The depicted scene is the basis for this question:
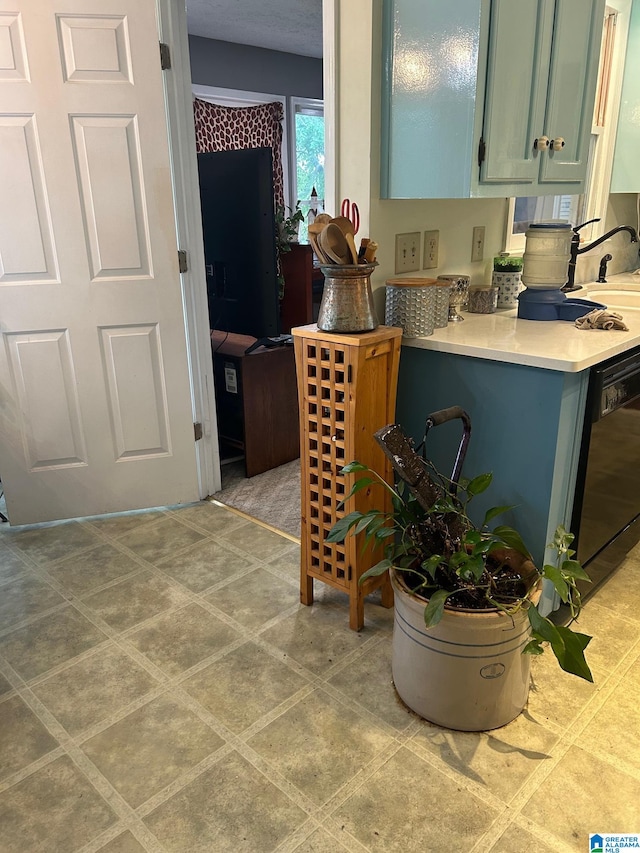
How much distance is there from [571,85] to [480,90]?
51 centimetres

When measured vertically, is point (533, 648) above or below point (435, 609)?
below

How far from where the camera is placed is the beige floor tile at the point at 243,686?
1651 mm

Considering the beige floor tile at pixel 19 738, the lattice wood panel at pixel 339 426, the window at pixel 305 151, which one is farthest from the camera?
the window at pixel 305 151

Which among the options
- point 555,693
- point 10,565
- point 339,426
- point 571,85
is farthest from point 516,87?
point 10,565

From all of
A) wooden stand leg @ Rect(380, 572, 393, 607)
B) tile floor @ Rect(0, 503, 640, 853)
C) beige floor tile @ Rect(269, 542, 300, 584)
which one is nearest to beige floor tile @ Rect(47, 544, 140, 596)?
tile floor @ Rect(0, 503, 640, 853)

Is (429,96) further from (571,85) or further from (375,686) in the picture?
(375,686)

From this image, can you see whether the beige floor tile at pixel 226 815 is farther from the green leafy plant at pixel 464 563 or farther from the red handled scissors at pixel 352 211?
the red handled scissors at pixel 352 211

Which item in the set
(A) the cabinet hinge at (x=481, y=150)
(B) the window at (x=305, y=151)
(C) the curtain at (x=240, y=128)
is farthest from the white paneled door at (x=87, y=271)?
(B) the window at (x=305, y=151)

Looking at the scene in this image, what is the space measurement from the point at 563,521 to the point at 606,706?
0.49 meters

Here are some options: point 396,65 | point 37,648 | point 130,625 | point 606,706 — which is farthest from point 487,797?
point 396,65

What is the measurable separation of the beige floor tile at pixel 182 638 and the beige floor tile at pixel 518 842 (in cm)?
91

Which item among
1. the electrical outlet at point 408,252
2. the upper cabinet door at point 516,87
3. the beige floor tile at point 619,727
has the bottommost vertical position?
the beige floor tile at point 619,727

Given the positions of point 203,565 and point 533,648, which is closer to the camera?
point 533,648

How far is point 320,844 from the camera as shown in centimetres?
130
